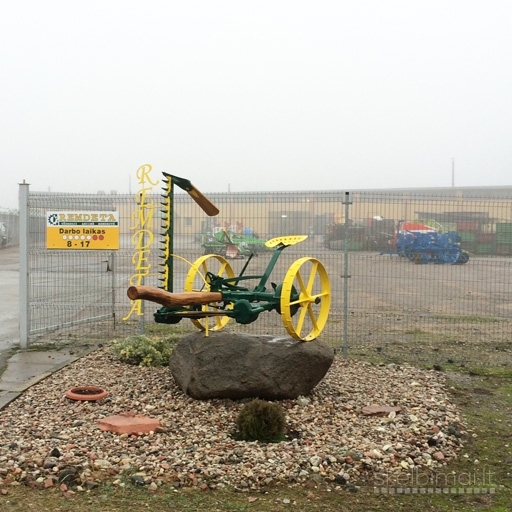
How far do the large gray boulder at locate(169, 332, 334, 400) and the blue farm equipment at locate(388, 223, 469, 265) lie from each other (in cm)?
381

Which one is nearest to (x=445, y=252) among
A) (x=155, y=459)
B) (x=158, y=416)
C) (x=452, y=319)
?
(x=452, y=319)

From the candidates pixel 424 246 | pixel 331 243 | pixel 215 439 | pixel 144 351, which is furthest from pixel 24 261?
pixel 424 246

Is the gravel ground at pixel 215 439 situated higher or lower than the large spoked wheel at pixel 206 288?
lower

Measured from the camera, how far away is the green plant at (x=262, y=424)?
566cm

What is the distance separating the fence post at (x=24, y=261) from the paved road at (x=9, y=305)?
0.45m

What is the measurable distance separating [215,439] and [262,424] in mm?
420

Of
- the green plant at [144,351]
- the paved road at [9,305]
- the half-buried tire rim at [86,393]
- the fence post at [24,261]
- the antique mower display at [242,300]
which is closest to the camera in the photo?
the antique mower display at [242,300]

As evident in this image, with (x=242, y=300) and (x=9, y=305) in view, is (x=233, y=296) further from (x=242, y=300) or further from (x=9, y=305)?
(x=9, y=305)

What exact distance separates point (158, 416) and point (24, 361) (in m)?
3.53

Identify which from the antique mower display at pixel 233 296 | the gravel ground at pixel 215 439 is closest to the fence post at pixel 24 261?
the gravel ground at pixel 215 439

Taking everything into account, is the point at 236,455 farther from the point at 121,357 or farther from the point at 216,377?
the point at 121,357

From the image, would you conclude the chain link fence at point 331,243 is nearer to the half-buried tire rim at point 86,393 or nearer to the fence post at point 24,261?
the fence post at point 24,261

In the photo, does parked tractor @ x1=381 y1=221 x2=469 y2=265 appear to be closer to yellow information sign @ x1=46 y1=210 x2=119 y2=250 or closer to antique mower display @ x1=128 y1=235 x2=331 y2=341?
antique mower display @ x1=128 y1=235 x2=331 y2=341

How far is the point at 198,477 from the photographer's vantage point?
4965mm
